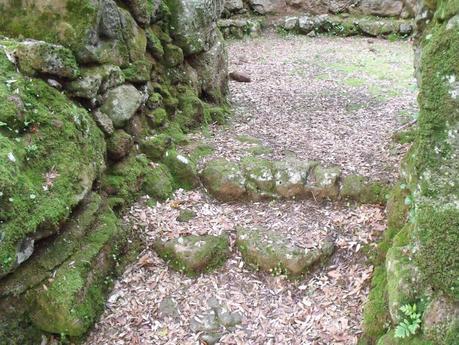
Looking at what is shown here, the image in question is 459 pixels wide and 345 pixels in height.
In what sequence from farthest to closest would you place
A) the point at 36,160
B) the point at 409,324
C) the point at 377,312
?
the point at 36,160, the point at 377,312, the point at 409,324

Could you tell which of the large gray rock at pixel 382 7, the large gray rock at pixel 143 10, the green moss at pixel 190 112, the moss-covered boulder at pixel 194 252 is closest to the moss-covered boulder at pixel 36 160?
the moss-covered boulder at pixel 194 252

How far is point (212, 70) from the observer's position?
29.3 ft

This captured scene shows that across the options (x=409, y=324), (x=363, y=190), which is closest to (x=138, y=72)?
(x=363, y=190)

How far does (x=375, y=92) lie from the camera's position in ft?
34.2

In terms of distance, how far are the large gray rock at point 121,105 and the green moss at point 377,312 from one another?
397 cm

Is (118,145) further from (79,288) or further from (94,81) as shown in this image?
(79,288)

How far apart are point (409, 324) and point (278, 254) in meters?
1.88

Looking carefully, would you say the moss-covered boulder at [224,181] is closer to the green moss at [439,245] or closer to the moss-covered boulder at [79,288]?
the moss-covered boulder at [79,288]

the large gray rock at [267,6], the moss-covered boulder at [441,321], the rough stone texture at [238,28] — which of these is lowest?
the rough stone texture at [238,28]

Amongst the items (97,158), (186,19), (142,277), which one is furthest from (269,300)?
(186,19)

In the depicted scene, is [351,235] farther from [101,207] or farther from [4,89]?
[4,89]

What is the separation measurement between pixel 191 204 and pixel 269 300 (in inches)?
72.7

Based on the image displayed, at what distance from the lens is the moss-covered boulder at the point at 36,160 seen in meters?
4.12

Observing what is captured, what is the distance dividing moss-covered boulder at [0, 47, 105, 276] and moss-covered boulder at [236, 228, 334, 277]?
6.87 feet
